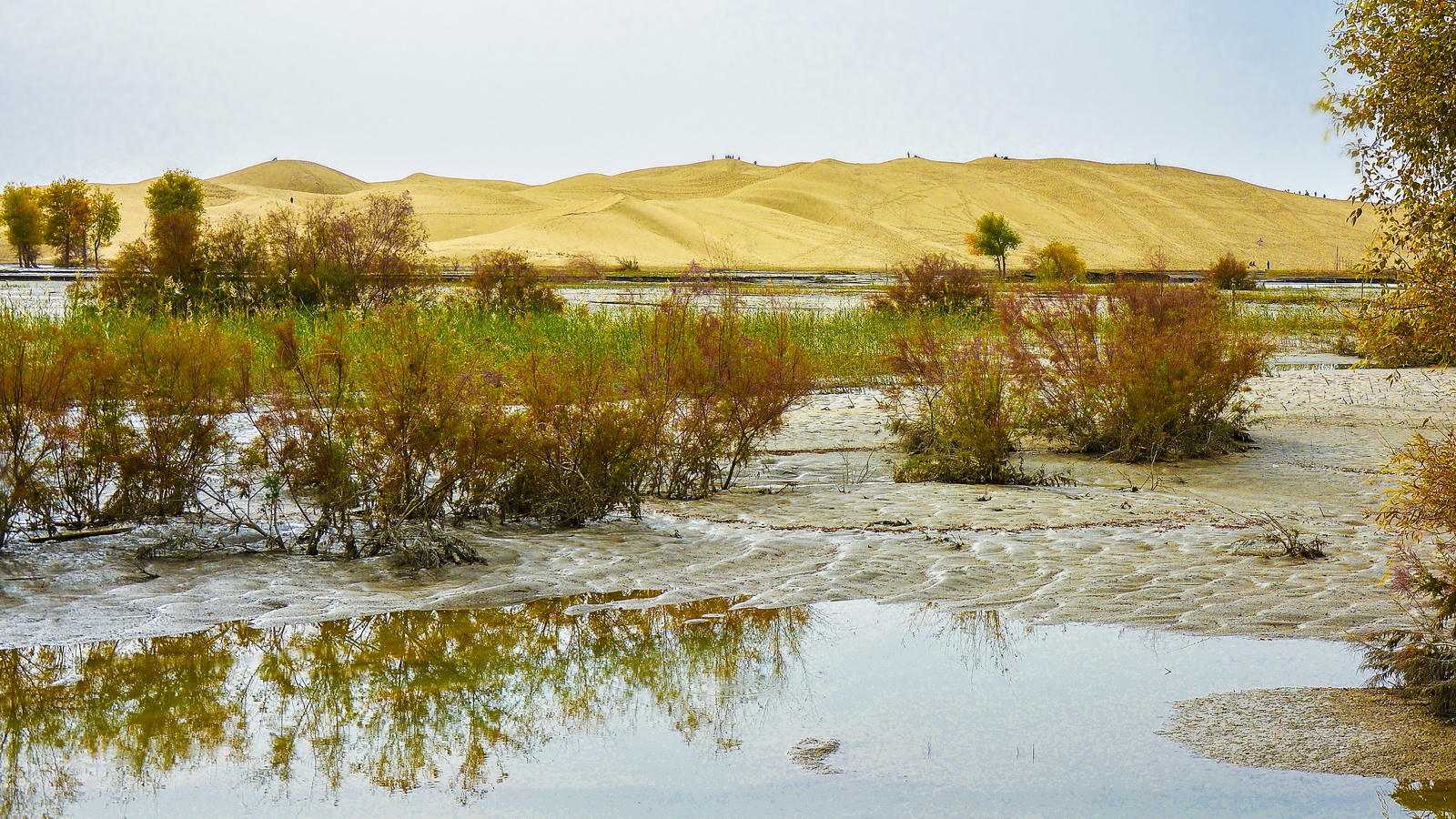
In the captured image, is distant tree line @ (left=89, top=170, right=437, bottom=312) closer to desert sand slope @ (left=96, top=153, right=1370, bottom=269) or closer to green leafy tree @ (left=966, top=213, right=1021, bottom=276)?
green leafy tree @ (left=966, top=213, right=1021, bottom=276)

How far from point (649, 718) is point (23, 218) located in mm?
76161

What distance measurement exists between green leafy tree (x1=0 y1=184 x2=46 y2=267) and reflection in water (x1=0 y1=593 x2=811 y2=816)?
7219 centimetres

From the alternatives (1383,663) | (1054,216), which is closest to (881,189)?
Result: (1054,216)

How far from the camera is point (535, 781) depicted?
4113mm

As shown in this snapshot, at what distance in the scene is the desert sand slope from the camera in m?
93.6

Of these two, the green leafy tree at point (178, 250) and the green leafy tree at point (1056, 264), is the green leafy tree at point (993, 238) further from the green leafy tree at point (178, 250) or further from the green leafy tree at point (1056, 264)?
the green leafy tree at point (178, 250)

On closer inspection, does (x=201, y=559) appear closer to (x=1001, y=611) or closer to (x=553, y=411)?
(x=553, y=411)

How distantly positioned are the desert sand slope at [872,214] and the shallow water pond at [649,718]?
221 feet

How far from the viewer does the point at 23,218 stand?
6844 centimetres

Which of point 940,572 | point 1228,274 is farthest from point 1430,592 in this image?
point 1228,274

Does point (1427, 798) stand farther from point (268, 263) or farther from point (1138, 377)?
point (268, 263)

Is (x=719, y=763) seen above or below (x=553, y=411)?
below

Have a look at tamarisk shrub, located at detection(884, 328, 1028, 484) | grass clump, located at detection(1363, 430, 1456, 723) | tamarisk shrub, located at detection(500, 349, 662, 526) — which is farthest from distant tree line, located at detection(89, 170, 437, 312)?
grass clump, located at detection(1363, 430, 1456, 723)

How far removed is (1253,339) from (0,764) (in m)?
12.0
